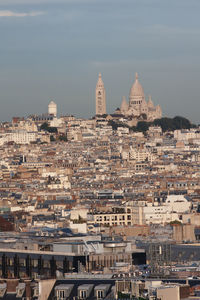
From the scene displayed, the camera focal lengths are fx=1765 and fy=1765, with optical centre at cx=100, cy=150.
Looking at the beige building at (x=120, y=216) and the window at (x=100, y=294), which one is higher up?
the beige building at (x=120, y=216)

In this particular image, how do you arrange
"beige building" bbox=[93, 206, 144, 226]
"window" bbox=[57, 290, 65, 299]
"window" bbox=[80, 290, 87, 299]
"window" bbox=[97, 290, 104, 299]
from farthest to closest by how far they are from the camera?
"beige building" bbox=[93, 206, 144, 226]
"window" bbox=[57, 290, 65, 299]
"window" bbox=[80, 290, 87, 299]
"window" bbox=[97, 290, 104, 299]

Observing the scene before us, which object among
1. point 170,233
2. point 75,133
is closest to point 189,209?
point 170,233

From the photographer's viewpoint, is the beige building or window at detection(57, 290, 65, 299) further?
the beige building

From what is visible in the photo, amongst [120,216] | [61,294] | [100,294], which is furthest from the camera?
[120,216]

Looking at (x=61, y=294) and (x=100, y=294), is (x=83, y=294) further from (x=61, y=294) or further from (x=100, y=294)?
(x=61, y=294)

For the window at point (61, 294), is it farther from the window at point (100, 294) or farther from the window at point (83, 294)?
the window at point (100, 294)

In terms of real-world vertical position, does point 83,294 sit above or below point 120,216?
below

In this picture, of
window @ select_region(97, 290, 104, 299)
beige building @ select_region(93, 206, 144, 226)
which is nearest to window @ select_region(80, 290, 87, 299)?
window @ select_region(97, 290, 104, 299)

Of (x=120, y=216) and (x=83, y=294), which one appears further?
(x=120, y=216)

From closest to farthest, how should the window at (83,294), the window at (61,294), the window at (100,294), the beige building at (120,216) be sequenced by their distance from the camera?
the window at (100,294)
the window at (83,294)
the window at (61,294)
the beige building at (120,216)

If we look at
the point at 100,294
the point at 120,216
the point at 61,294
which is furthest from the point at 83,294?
the point at 120,216

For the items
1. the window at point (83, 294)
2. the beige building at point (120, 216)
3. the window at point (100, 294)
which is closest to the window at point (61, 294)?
the window at point (83, 294)

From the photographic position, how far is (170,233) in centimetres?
6494

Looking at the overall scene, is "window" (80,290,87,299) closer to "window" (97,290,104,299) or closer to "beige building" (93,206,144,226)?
"window" (97,290,104,299)
